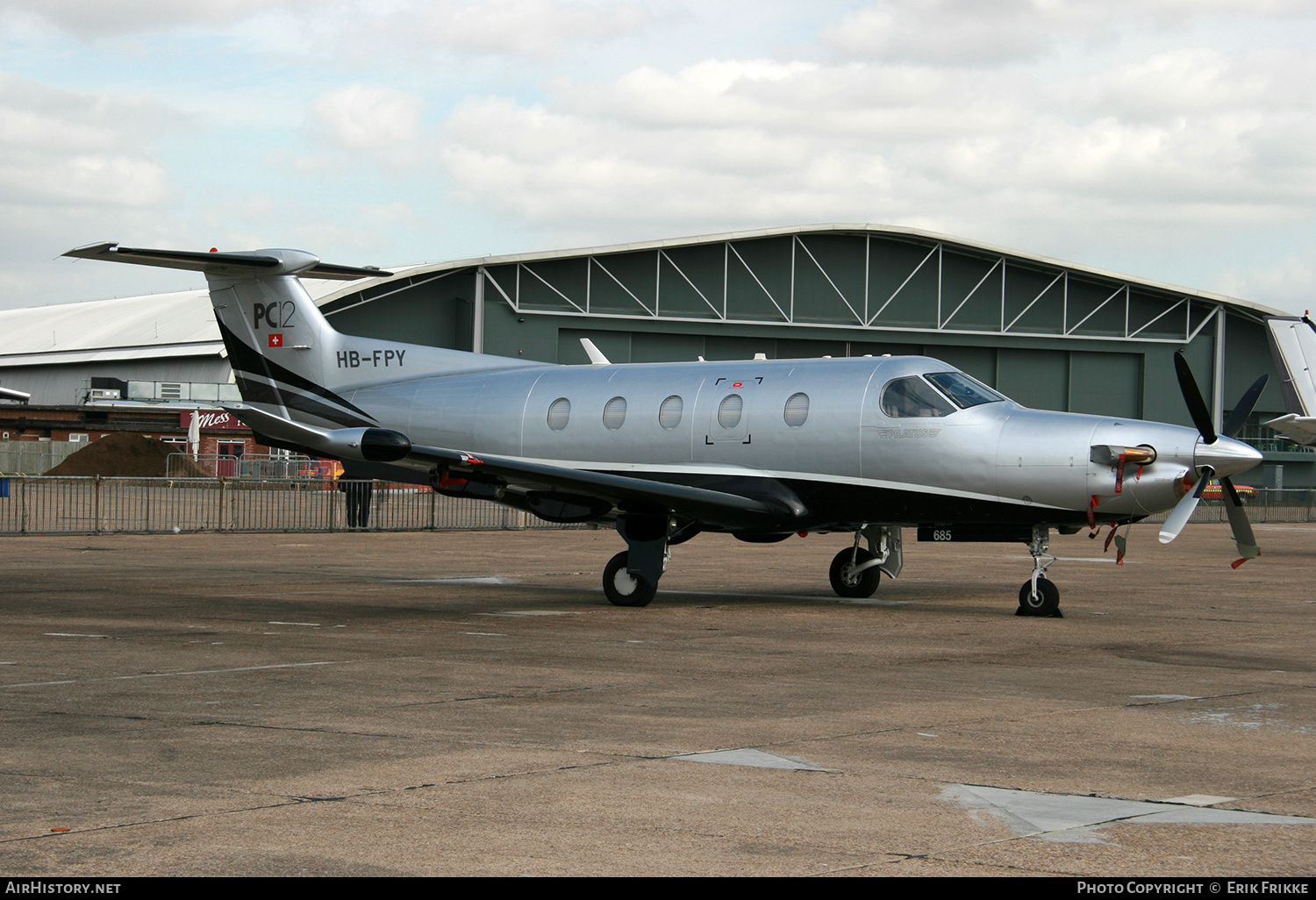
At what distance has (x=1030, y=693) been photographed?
968 cm

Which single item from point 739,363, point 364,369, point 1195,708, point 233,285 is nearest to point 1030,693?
point 1195,708

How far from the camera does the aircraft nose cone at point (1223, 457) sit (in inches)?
559

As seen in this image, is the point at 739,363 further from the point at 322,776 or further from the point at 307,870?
the point at 307,870

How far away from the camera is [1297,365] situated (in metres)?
30.5

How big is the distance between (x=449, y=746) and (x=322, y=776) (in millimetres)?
978

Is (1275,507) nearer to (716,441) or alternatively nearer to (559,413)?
(716,441)

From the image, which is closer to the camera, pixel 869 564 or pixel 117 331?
pixel 869 564

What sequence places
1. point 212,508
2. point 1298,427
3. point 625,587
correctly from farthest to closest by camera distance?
point 212,508, point 1298,427, point 625,587

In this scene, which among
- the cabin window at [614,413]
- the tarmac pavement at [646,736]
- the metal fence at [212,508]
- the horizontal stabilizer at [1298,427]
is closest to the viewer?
the tarmac pavement at [646,736]

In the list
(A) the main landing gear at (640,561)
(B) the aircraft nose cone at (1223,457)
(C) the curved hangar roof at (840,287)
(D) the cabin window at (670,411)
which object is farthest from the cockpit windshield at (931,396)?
(C) the curved hangar roof at (840,287)

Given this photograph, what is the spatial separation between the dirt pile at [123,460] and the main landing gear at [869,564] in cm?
4308

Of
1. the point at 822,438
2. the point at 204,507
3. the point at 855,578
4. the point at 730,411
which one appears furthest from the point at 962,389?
the point at 204,507

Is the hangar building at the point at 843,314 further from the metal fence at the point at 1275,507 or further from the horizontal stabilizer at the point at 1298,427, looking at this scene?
the horizontal stabilizer at the point at 1298,427

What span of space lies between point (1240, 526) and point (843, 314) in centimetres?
4923
